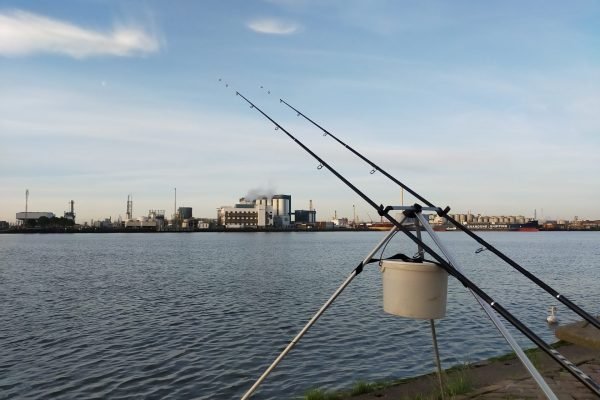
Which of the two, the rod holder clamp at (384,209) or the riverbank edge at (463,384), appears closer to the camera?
the rod holder clamp at (384,209)

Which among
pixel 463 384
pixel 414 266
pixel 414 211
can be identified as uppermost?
pixel 414 211

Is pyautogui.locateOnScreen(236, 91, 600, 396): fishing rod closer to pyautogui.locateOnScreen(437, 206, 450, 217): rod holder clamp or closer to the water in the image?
pyautogui.locateOnScreen(437, 206, 450, 217): rod holder clamp

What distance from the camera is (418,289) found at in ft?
17.3

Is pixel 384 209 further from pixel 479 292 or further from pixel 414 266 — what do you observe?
pixel 479 292

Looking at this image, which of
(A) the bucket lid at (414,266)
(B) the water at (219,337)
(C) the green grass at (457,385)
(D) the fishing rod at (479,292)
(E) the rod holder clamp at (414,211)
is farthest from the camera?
(B) the water at (219,337)

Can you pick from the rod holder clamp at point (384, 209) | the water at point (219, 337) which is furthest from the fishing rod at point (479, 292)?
the water at point (219, 337)

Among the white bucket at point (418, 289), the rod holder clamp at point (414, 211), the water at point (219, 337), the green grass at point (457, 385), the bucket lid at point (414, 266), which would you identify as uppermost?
the rod holder clamp at point (414, 211)

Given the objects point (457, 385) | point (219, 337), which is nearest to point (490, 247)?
point (457, 385)

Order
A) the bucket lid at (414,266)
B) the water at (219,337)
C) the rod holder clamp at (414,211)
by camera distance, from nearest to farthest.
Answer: the bucket lid at (414,266) < the rod holder clamp at (414,211) < the water at (219,337)

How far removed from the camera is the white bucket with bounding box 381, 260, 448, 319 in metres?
5.23

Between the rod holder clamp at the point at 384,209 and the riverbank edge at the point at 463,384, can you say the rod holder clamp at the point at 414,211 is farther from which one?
the riverbank edge at the point at 463,384

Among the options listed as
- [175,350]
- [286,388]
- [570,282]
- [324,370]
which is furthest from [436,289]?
[570,282]

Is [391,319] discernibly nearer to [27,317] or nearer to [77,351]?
[77,351]

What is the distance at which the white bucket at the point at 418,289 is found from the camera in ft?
17.2
